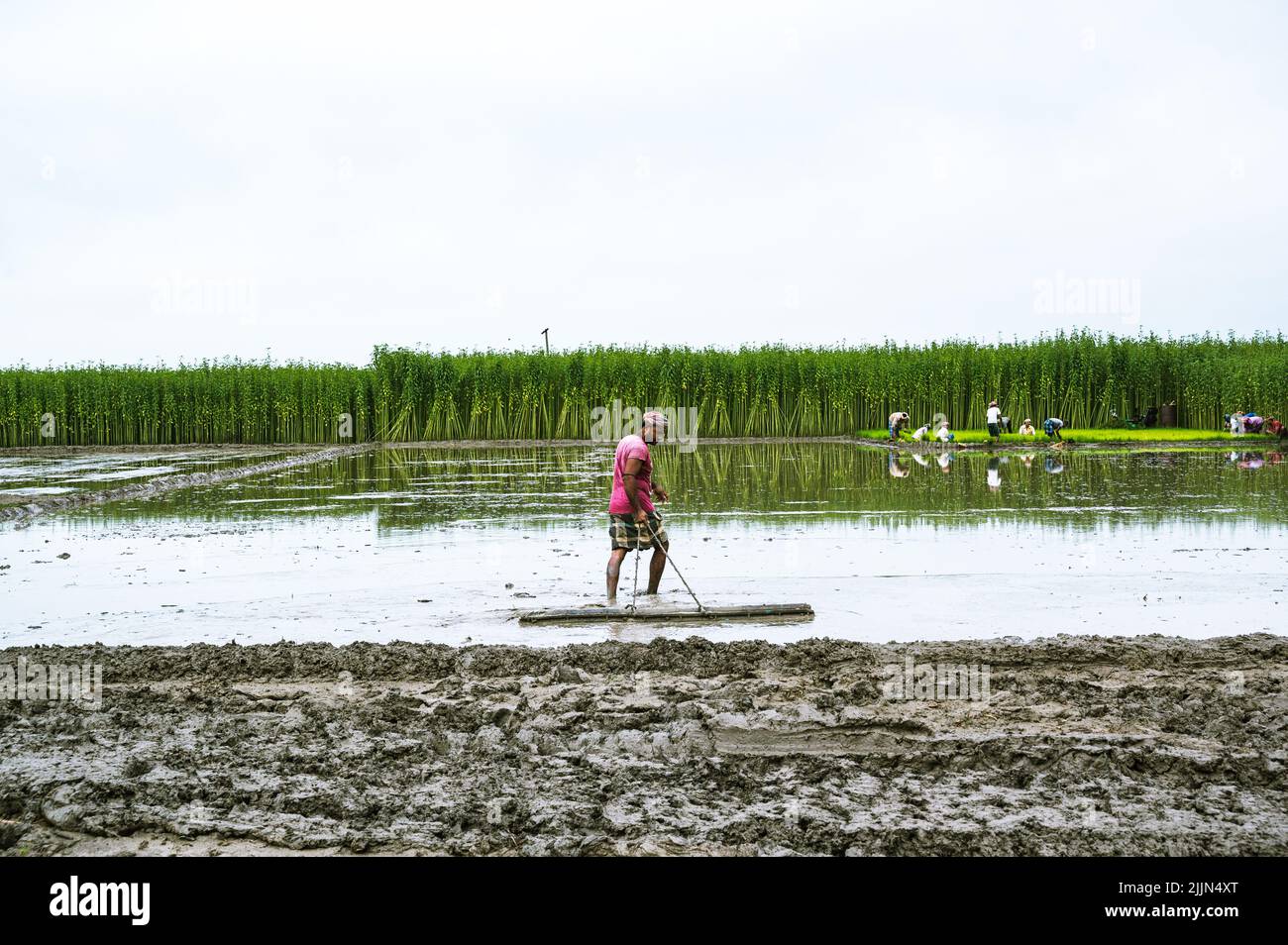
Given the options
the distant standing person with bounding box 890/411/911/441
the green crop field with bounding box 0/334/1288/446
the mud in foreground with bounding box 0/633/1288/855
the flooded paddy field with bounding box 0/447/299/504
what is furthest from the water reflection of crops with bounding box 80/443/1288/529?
the green crop field with bounding box 0/334/1288/446

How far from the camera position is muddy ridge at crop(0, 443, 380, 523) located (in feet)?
66.5

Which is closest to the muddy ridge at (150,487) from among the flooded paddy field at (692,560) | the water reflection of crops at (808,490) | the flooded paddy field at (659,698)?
the flooded paddy field at (692,560)

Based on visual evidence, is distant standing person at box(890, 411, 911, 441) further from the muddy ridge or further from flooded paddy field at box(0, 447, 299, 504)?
flooded paddy field at box(0, 447, 299, 504)

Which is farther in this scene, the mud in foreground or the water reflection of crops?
the water reflection of crops

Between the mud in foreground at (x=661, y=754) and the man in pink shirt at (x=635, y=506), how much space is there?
2494 mm

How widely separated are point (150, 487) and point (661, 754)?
72.7 feet

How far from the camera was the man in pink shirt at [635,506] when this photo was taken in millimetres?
10938

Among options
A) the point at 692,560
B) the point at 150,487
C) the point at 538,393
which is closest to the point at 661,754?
the point at 692,560

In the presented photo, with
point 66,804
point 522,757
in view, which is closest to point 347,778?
point 522,757

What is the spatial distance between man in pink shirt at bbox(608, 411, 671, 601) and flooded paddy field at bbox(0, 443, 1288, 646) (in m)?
0.51

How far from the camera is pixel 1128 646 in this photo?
850cm

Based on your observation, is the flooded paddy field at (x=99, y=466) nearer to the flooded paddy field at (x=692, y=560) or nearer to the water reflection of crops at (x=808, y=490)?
the water reflection of crops at (x=808, y=490)
